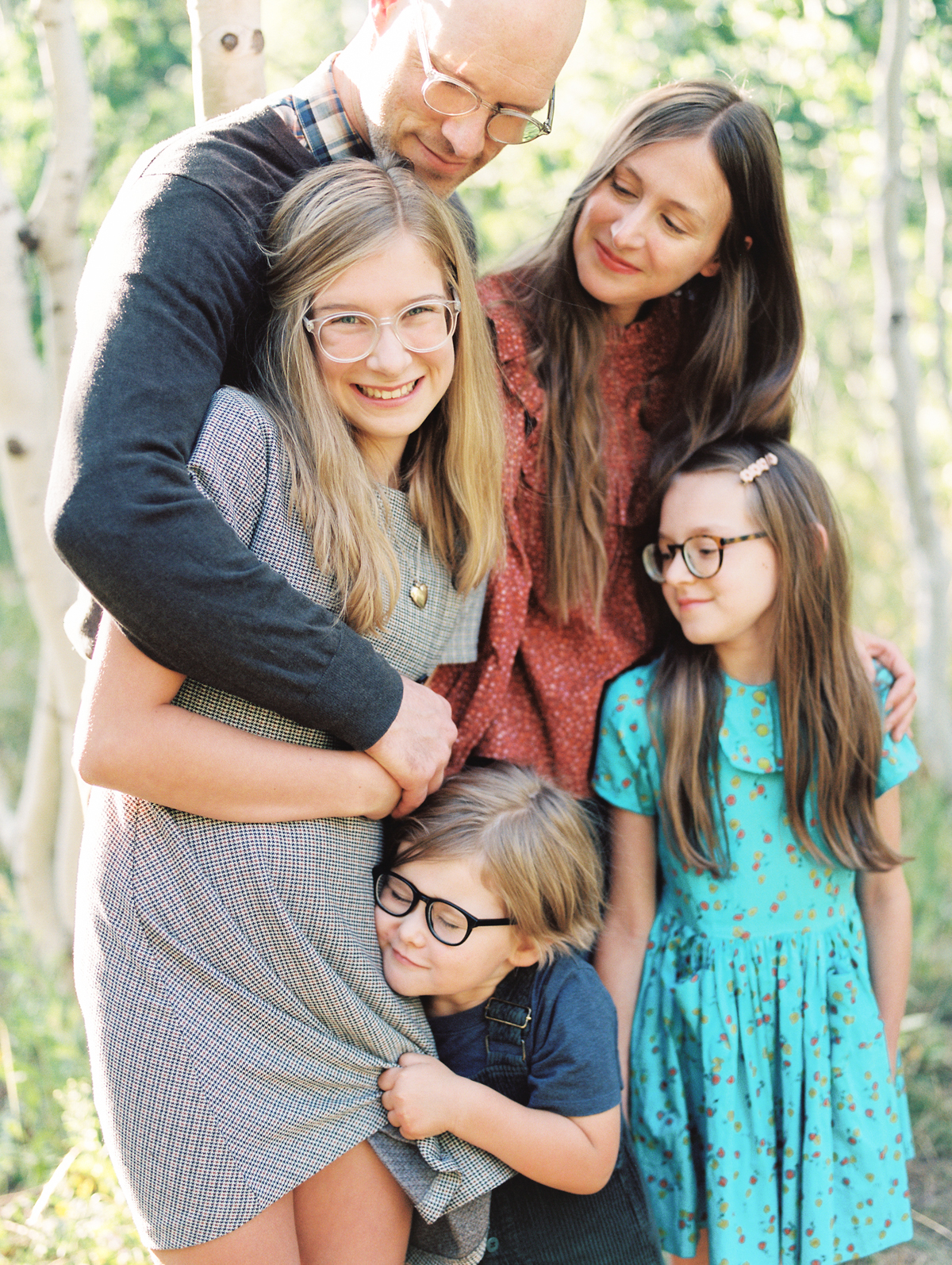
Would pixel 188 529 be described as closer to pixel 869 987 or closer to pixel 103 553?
pixel 103 553

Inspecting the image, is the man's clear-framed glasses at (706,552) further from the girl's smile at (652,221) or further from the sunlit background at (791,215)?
the sunlit background at (791,215)

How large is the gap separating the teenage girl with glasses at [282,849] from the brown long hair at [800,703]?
68 cm

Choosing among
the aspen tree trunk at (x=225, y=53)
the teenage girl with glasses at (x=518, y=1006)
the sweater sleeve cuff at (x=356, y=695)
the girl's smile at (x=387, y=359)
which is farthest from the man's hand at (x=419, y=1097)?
the aspen tree trunk at (x=225, y=53)

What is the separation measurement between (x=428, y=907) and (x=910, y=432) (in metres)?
3.51

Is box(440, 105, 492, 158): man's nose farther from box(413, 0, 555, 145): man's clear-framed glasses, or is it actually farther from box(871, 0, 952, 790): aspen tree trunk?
box(871, 0, 952, 790): aspen tree trunk

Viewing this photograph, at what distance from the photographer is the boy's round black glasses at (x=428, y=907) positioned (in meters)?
1.83

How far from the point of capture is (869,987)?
228 centimetres

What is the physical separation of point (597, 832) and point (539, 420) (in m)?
0.87

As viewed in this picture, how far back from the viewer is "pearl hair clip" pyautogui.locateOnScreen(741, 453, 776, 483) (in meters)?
2.23

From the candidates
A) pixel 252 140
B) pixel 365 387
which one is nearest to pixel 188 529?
pixel 365 387

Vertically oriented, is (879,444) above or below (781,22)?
below

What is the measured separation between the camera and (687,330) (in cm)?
248

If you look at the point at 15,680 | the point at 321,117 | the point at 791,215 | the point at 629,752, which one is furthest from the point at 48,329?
the point at 791,215

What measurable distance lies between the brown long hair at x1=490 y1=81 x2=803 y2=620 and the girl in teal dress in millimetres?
141
